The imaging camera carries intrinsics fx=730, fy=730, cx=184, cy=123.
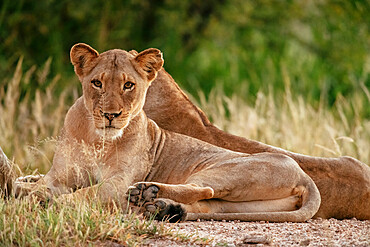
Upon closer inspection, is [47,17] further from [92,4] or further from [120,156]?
[120,156]

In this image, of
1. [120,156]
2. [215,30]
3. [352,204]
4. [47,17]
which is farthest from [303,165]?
[215,30]

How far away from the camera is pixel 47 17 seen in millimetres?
12438

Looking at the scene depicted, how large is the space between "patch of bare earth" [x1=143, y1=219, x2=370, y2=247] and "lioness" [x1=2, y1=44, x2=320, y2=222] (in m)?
0.24

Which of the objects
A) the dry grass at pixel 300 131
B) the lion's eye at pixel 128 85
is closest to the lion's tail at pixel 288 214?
the lion's eye at pixel 128 85

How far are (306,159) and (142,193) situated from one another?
1.80 m

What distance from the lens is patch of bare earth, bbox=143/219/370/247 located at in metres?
4.17

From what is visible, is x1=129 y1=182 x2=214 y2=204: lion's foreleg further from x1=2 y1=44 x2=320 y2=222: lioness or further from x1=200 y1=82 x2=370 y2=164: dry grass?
x1=200 y1=82 x2=370 y2=164: dry grass

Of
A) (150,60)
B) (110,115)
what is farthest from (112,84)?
(150,60)

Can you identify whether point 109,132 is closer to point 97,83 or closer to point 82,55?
point 97,83

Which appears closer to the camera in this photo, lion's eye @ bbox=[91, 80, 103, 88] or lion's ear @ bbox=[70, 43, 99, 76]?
lion's eye @ bbox=[91, 80, 103, 88]

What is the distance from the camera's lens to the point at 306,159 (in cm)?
612

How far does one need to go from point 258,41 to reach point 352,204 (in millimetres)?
9207

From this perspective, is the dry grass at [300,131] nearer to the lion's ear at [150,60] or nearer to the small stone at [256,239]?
the lion's ear at [150,60]

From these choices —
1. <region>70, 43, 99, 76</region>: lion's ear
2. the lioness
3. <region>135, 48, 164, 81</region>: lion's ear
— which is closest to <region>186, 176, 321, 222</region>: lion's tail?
the lioness
